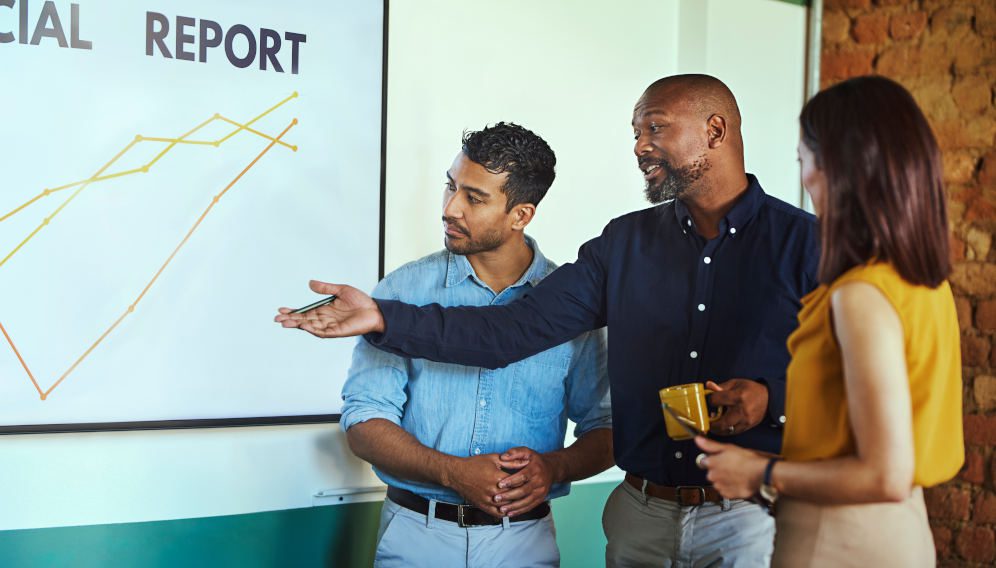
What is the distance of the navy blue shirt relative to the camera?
1.91m

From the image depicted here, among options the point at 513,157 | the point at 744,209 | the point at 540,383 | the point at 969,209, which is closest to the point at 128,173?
the point at 513,157

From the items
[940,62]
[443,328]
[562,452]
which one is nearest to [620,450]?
[562,452]

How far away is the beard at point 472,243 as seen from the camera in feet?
6.97

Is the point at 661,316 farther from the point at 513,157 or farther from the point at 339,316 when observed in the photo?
the point at 339,316

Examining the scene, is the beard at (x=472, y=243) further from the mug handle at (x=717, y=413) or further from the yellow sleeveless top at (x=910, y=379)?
the yellow sleeveless top at (x=910, y=379)

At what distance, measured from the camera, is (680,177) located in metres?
2.00

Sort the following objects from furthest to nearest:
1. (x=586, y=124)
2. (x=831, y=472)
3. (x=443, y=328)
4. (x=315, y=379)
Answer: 1. (x=586, y=124)
2. (x=315, y=379)
3. (x=443, y=328)
4. (x=831, y=472)

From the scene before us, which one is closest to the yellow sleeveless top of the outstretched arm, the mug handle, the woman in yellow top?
the woman in yellow top

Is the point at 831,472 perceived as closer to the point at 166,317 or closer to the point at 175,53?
the point at 166,317

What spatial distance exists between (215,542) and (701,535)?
1193mm

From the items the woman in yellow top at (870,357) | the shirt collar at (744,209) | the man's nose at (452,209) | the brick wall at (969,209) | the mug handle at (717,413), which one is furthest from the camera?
the brick wall at (969,209)

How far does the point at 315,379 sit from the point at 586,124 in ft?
3.54

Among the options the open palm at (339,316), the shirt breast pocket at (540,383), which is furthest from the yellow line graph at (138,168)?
the shirt breast pocket at (540,383)

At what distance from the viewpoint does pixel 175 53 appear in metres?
2.32
